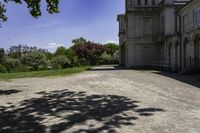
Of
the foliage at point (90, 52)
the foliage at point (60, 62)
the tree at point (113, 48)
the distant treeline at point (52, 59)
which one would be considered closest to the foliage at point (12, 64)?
the distant treeline at point (52, 59)

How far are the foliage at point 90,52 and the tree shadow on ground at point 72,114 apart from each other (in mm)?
52456

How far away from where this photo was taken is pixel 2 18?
1683 centimetres

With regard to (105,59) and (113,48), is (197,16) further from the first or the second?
(113,48)

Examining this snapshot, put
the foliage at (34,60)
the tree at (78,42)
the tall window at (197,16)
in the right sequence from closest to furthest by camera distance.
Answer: the tall window at (197,16) < the foliage at (34,60) < the tree at (78,42)

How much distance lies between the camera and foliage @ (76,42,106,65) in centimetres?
6369

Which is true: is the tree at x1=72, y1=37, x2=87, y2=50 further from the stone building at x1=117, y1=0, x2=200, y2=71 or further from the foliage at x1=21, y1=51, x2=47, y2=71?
the stone building at x1=117, y1=0, x2=200, y2=71

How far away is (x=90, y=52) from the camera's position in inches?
2544

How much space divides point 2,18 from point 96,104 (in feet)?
31.5

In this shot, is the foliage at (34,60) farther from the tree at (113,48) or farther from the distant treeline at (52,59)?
the tree at (113,48)

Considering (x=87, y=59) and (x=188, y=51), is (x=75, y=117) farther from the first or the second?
(x=87, y=59)

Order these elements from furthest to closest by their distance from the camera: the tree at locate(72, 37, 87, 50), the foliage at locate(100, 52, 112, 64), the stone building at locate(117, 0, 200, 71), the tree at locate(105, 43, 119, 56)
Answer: the tree at locate(105, 43, 119, 56) → the tree at locate(72, 37, 87, 50) → the foliage at locate(100, 52, 112, 64) → the stone building at locate(117, 0, 200, 71)

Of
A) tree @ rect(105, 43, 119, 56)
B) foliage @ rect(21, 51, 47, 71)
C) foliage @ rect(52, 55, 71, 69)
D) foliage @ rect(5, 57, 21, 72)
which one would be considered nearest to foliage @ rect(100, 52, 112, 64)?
foliage @ rect(52, 55, 71, 69)

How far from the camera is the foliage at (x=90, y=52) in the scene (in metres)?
63.7

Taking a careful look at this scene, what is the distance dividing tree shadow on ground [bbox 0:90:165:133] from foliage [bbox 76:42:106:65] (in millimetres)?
52456
